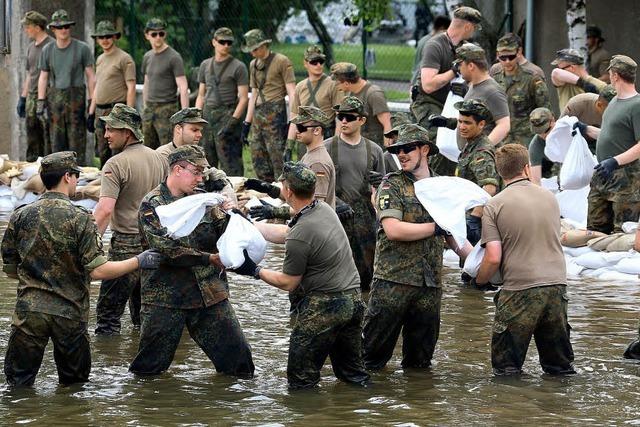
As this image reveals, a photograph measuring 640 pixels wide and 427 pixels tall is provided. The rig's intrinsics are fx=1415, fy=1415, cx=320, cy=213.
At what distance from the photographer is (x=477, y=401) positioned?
8930mm

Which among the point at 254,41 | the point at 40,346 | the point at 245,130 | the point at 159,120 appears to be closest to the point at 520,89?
the point at 254,41

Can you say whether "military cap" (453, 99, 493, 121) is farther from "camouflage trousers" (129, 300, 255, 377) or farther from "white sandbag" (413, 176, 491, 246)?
"camouflage trousers" (129, 300, 255, 377)

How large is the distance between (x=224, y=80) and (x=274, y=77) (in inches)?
30.8

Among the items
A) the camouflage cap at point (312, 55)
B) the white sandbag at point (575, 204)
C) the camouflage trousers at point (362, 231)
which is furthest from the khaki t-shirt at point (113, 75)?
the camouflage trousers at point (362, 231)

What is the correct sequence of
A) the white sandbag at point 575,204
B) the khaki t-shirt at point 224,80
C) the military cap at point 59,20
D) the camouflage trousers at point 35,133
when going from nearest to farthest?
the white sandbag at point 575,204 → the khaki t-shirt at point 224,80 → the military cap at point 59,20 → the camouflage trousers at point 35,133

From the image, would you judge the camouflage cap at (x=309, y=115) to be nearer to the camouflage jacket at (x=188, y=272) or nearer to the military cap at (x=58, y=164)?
the camouflage jacket at (x=188, y=272)

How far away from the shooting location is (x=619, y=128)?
500 inches

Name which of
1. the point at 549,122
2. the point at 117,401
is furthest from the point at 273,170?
the point at 117,401

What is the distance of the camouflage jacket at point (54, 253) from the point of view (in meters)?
8.83

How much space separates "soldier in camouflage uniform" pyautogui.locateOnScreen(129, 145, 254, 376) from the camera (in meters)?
9.24

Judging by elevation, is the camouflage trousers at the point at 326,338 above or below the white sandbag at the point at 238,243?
below

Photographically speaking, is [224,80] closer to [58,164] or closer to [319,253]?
[58,164]

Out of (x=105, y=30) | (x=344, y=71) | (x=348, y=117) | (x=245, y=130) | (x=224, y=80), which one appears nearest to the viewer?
(x=348, y=117)

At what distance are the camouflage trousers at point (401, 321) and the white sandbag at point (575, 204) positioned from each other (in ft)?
17.0
